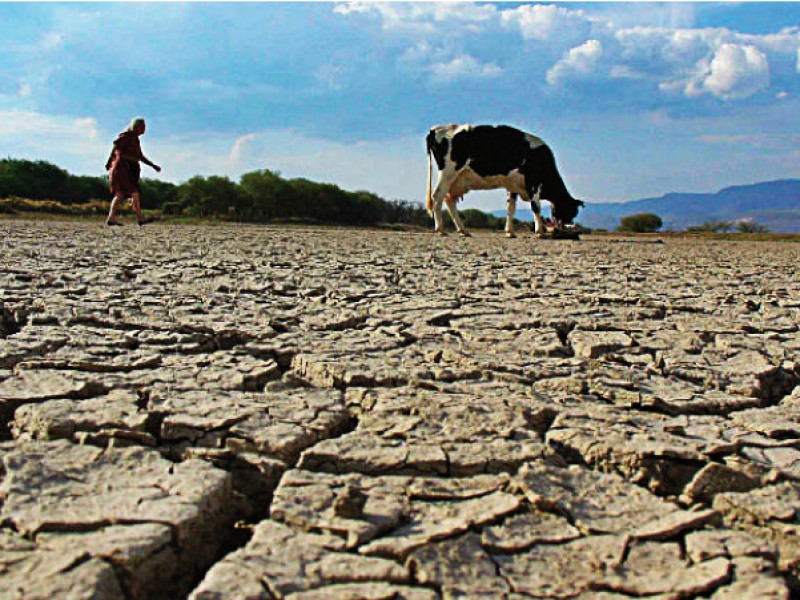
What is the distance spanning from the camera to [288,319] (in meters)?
2.90

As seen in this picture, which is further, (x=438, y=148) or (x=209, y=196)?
(x=209, y=196)

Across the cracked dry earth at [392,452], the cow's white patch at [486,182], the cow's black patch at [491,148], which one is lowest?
the cracked dry earth at [392,452]

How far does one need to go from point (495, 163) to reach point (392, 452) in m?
9.66

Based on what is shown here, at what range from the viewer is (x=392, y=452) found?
1475 millimetres

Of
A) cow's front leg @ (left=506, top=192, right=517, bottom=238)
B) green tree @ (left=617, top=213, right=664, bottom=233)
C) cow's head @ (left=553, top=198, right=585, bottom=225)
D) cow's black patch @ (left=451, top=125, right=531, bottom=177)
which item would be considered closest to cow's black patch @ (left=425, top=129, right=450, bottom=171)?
cow's black patch @ (left=451, top=125, right=531, bottom=177)

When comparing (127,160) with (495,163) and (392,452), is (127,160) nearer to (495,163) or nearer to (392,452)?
(495,163)

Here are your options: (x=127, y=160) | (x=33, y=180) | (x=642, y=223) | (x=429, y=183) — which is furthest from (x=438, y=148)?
(x=642, y=223)

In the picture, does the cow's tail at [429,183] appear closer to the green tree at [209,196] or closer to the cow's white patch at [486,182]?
the cow's white patch at [486,182]

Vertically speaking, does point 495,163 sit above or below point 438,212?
above

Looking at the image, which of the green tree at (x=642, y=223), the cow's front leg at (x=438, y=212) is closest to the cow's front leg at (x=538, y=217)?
the cow's front leg at (x=438, y=212)

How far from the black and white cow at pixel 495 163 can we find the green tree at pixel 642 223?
14.7m

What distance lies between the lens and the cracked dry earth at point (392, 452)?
3.46ft

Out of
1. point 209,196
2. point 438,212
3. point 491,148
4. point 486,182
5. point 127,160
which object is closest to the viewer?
point 127,160

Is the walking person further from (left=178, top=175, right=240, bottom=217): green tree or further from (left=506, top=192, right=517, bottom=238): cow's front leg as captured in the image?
(left=178, top=175, right=240, bottom=217): green tree
